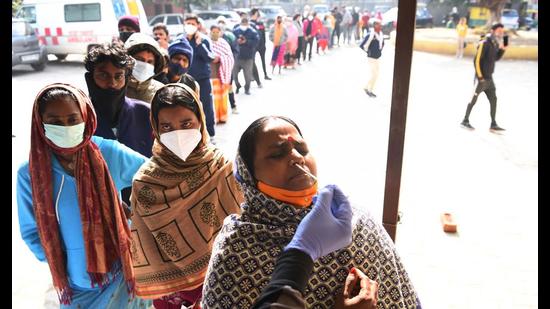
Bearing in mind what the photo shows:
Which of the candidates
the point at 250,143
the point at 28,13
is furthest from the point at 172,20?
the point at 250,143

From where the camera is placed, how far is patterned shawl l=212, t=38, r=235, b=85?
23.7ft

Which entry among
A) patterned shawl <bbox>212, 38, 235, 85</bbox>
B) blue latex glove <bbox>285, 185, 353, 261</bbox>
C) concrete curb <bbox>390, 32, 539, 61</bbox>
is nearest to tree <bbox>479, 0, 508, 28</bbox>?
concrete curb <bbox>390, 32, 539, 61</bbox>

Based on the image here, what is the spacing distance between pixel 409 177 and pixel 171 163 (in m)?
3.84

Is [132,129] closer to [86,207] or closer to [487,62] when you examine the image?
[86,207]

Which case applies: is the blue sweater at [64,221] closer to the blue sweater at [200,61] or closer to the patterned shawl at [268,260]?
the patterned shawl at [268,260]

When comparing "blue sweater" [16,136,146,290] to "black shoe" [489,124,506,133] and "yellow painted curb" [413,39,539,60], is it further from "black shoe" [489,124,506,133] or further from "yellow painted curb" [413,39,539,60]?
"yellow painted curb" [413,39,539,60]

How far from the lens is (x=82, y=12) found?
44.6 ft

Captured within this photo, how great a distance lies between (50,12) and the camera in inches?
545

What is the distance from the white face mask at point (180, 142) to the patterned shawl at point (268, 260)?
3.19 ft

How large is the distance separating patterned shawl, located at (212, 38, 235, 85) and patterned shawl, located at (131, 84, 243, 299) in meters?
5.04

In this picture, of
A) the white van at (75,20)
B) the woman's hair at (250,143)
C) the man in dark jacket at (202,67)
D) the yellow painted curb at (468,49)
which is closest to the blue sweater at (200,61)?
the man in dark jacket at (202,67)

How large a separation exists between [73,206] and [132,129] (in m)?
0.82

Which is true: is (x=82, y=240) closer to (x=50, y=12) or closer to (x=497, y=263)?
(x=497, y=263)
